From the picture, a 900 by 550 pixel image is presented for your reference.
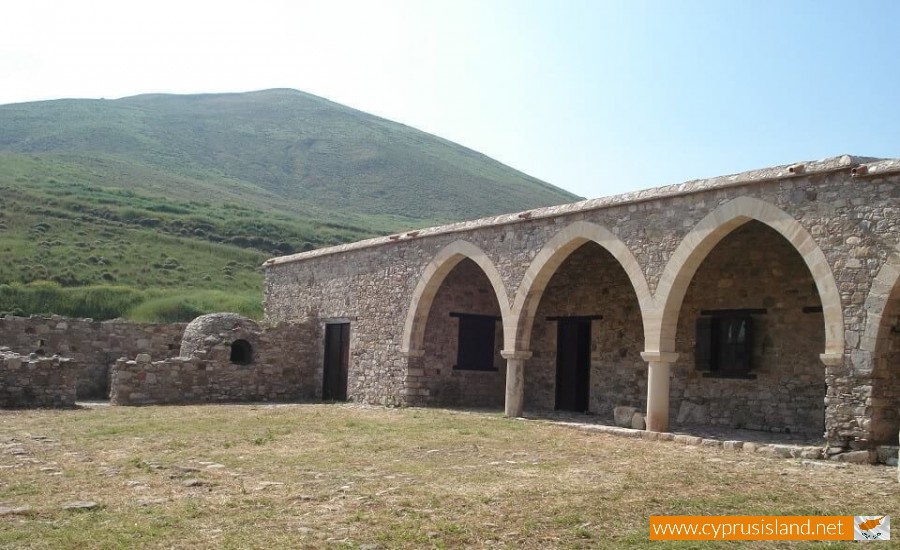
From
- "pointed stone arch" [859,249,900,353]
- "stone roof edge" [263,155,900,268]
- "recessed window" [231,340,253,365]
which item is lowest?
"recessed window" [231,340,253,365]

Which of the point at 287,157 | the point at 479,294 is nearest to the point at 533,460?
the point at 479,294

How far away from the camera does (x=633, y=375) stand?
14.9 metres

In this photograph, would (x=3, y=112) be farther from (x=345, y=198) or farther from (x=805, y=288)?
(x=805, y=288)

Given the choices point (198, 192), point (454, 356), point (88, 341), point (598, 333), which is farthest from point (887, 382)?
point (198, 192)

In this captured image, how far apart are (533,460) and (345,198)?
5749 cm

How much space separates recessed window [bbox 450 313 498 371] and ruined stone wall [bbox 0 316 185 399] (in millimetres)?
6724

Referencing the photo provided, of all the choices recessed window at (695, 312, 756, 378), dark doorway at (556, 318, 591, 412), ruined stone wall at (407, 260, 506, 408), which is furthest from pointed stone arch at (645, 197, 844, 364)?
ruined stone wall at (407, 260, 506, 408)

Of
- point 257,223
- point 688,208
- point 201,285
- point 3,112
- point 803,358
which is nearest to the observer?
point 688,208

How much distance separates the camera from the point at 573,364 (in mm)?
16250

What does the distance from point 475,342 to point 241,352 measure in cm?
520

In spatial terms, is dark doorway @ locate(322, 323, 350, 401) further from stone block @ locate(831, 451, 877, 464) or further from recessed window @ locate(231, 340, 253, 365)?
stone block @ locate(831, 451, 877, 464)

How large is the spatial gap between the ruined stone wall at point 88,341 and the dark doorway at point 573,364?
8841mm

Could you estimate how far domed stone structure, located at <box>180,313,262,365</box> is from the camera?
1795 centimetres

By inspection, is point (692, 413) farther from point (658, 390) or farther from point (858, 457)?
point (858, 457)
